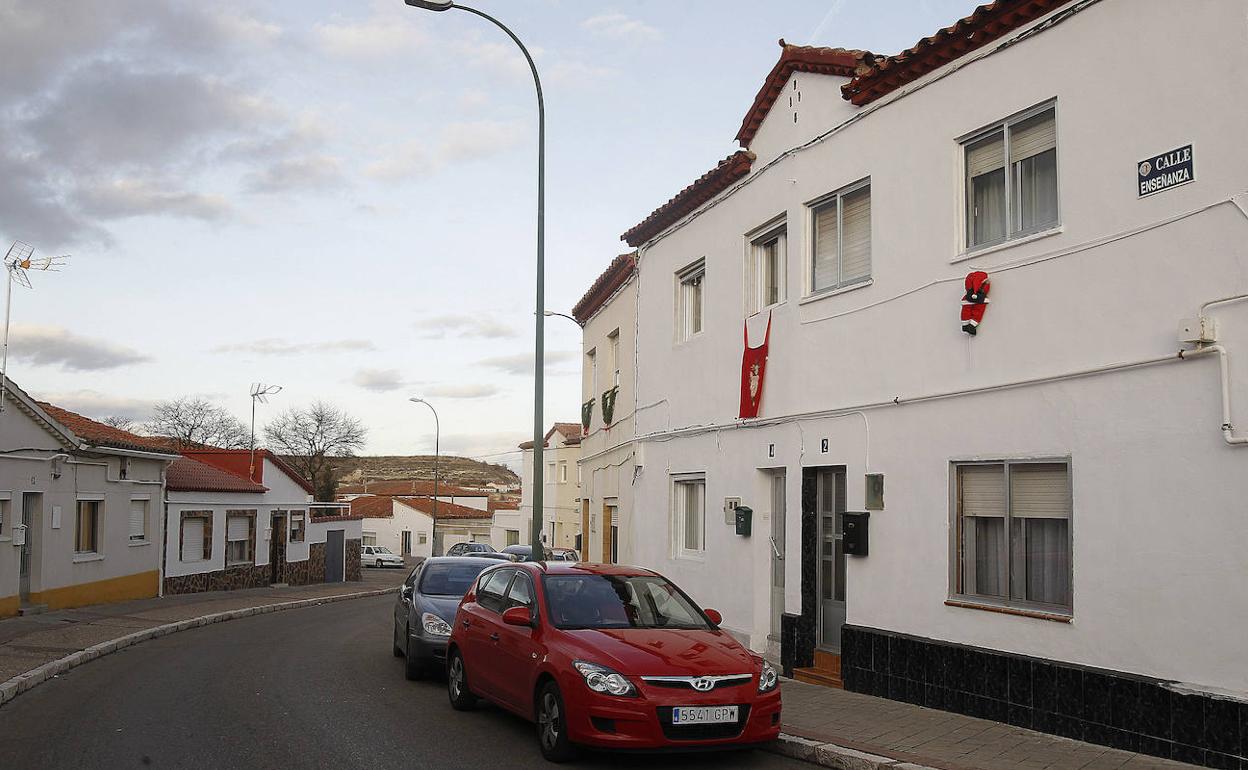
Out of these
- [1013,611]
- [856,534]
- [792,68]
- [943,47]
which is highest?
[792,68]

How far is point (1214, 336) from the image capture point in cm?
764

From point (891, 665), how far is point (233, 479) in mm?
27149

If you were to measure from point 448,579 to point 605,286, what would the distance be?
9315 millimetres

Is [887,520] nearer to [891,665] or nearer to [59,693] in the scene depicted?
[891,665]

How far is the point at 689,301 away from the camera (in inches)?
667

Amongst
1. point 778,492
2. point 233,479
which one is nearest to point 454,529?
point 233,479

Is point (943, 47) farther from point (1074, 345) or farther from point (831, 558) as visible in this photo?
point (831, 558)

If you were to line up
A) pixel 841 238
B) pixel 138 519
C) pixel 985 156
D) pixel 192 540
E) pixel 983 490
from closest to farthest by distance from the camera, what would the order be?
pixel 983 490
pixel 985 156
pixel 841 238
pixel 138 519
pixel 192 540

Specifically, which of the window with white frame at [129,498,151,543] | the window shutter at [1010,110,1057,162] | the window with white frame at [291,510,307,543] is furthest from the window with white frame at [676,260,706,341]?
the window with white frame at [291,510,307,543]

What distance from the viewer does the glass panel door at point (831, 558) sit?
12.2 metres

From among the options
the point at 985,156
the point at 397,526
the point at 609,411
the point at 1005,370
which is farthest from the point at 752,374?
the point at 397,526

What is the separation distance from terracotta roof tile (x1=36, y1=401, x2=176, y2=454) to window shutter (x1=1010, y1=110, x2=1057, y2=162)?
19.5 meters

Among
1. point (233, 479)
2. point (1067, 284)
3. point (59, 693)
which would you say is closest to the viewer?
point (1067, 284)

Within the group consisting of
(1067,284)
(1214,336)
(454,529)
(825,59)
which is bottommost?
(454,529)
